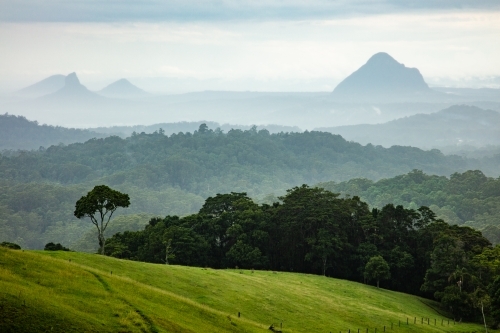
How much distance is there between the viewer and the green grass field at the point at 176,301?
27.1 metres

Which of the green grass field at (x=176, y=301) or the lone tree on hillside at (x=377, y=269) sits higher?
the lone tree on hillside at (x=377, y=269)

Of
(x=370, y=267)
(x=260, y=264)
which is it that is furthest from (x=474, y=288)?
(x=260, y=264)

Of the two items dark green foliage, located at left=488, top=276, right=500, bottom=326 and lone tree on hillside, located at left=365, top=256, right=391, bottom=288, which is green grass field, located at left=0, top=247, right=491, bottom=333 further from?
lone tree on hillside, located at left=365, top=256, right=391, bottom=288

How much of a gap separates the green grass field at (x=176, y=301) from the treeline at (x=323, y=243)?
7.94 meters

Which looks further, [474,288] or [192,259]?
[192,259]

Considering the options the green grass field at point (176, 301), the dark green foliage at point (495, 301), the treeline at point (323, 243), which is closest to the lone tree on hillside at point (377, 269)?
the treeline at point (323, 243)

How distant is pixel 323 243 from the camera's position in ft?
271

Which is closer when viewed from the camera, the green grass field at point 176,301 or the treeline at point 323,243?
the green grass field at point 176,301

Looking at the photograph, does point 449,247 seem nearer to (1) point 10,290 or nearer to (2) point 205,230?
(2) point 205,230

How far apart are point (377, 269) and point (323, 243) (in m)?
9.19

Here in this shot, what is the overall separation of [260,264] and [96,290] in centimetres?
4944

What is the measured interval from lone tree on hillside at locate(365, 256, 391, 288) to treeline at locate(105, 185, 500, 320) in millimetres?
485

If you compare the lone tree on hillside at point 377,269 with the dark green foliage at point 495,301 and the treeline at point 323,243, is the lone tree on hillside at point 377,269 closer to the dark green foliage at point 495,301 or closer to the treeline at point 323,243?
the treeline at point 323,243

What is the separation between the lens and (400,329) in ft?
169
